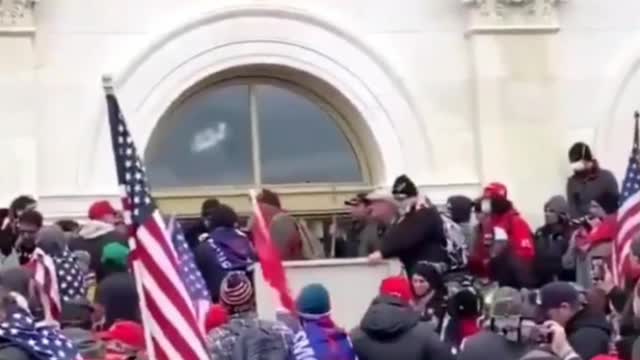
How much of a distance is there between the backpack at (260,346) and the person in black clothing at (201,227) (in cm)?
451

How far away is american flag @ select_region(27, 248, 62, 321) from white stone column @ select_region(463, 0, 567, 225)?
610 cm

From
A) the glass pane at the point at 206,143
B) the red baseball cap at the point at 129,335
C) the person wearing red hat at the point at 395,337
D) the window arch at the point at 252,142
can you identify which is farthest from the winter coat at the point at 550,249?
the red baseball cap at the point at 129,335

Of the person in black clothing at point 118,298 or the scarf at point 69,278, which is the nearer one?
the person in black clothing at point 118,298

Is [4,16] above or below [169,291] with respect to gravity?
above

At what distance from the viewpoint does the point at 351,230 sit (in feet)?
58.3

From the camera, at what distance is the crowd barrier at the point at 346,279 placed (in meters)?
14.2

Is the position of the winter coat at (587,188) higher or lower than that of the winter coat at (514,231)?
higher

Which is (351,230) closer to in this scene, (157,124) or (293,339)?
(157,124)

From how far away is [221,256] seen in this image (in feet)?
46.9

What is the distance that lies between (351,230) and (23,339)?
936 centimetres

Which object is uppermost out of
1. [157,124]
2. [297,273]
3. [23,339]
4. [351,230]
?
[157,124]

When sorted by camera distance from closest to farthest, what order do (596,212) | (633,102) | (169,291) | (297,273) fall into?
(169,291) → (297,273) → (596,212) → (633,102)

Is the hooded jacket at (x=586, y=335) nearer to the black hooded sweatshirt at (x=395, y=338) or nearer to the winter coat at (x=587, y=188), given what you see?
the black hooded sweatshirt at (x=395, y=338)

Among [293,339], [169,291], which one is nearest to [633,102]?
[293,339]
